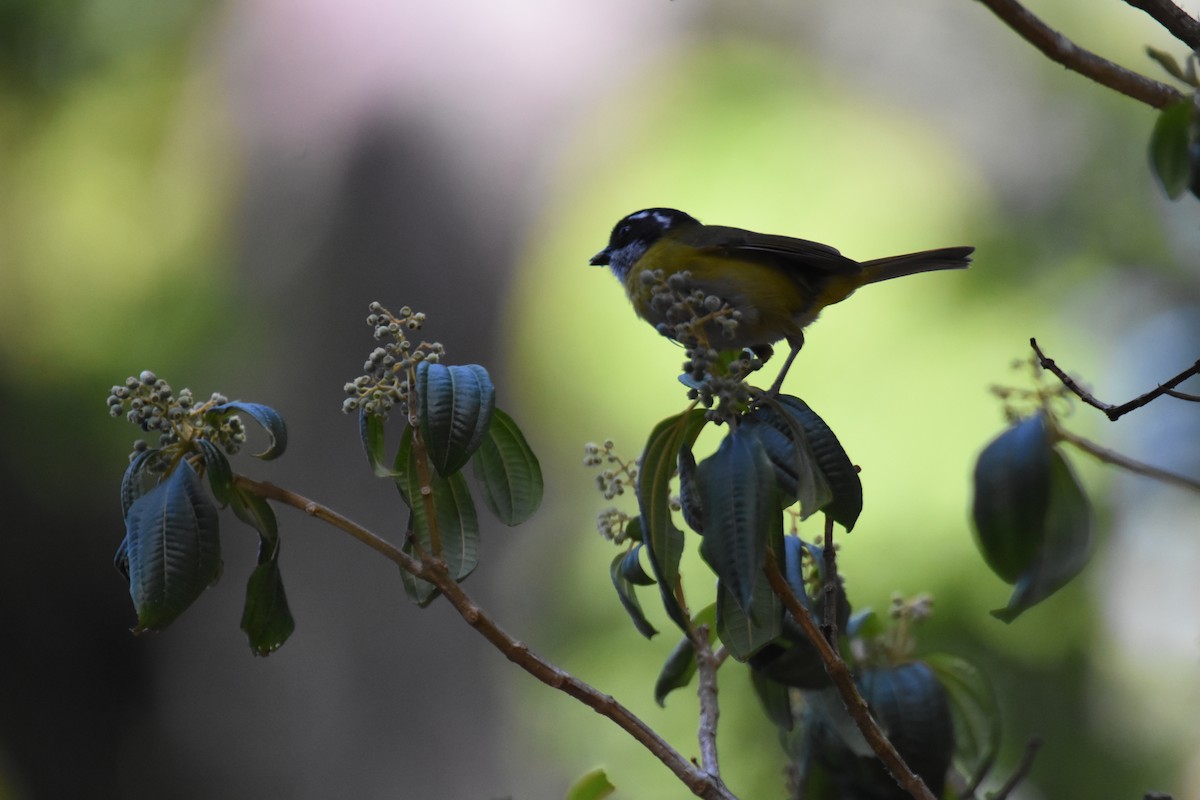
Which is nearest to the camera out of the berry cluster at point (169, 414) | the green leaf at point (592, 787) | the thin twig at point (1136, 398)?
the thin twig at point (1136, 398)

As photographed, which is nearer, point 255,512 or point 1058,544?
point 1058,544

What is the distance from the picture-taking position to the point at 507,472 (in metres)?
1.29

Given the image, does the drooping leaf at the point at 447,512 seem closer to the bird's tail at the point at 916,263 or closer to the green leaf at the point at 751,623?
the green leaf at the point at 751,623

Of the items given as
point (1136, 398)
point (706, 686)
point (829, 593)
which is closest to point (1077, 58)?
point (1136, 398)

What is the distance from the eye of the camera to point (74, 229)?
4.32 meters

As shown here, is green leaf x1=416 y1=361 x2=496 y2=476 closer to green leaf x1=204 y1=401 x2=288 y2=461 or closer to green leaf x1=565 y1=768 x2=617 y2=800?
green leaf x1=204 y1=401 x2=288 y2=461

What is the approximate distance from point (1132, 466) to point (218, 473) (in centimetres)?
89

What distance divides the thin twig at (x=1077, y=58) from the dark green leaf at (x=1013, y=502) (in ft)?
1.11

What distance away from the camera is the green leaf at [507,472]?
4.15 ft

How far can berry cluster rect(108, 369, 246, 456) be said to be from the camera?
110 centimetres

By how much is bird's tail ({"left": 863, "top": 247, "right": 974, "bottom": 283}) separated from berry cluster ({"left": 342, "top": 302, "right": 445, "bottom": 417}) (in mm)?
998

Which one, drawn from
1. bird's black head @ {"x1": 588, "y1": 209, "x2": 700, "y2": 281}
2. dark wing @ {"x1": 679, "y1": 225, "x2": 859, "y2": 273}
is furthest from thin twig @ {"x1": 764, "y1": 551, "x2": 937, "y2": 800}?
bird's black head @ {"x1": 588, "y1": 209, "x2": 700, "y2": 281}

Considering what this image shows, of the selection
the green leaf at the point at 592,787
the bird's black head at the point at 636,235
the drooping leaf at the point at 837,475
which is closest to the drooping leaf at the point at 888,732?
the green leaf at the point at 592,787

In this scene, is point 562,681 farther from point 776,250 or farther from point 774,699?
point 776,250
